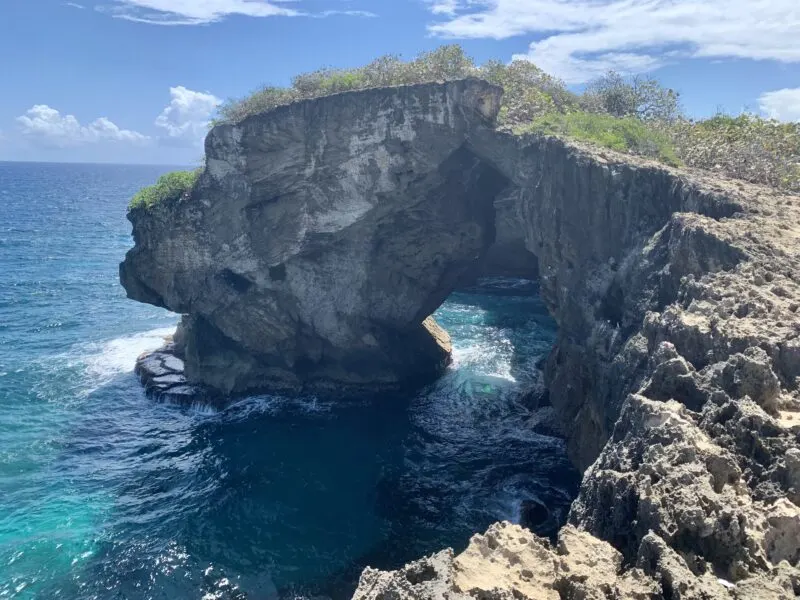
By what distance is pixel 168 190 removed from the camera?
3997 centimetres

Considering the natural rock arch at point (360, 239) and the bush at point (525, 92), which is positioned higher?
the bush at point (525, 92)

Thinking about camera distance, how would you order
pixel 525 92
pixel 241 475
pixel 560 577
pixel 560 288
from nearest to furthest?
pixel 560 577 < pixel 241 475 < pixel 560 288 < pixel 525 92

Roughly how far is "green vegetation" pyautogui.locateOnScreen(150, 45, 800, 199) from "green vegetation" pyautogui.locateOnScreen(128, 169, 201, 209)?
8 cm

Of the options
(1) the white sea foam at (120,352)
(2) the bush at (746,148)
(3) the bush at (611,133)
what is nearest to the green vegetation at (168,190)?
(1) the white sea foam at (120,352)

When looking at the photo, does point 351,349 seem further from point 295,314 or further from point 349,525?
point 349,525

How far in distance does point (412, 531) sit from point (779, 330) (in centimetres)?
1713

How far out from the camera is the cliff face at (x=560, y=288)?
38.4 feet

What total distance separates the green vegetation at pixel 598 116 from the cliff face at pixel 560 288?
2.18 metres

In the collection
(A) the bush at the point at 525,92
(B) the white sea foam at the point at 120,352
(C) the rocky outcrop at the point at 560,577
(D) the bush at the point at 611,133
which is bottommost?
(B) the white sea foam at the point at 120,352

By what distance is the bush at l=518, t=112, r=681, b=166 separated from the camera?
29.9 meters

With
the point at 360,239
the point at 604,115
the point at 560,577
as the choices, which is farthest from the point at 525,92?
the point at 560,577

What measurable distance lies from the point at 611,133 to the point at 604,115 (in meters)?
6.75

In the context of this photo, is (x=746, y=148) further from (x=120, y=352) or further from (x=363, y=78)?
(x=120, y=352)

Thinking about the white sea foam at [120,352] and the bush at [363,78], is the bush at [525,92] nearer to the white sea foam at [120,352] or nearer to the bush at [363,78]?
the bush at [363,78]
